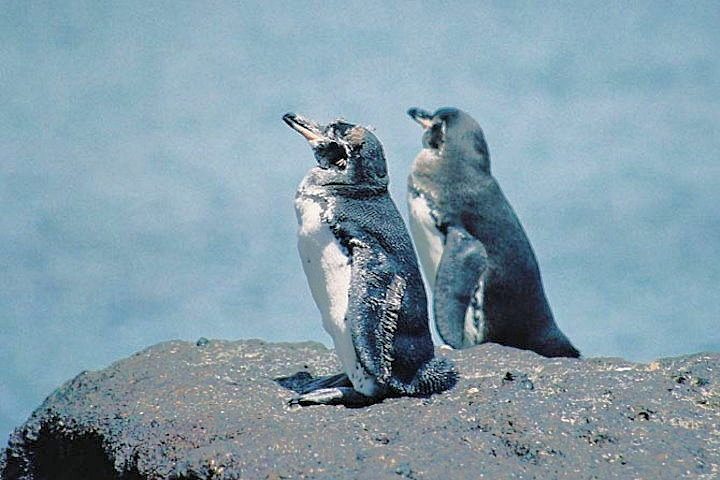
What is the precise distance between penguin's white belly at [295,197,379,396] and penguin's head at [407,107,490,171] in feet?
10.1

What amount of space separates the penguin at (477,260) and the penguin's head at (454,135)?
0.05 ft

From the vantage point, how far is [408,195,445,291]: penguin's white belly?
23.5ft

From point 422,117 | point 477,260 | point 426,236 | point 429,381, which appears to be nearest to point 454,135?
point 422,117

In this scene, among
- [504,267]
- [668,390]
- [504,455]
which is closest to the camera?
[504,455]

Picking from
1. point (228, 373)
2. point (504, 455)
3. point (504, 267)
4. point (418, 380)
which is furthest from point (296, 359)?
point (504, 267)

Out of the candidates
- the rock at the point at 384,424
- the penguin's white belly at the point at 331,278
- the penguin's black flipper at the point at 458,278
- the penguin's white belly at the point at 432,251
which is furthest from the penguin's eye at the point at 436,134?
the penguin's white belly at the point at 331,278

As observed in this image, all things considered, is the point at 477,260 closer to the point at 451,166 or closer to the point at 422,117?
the point at 451,166

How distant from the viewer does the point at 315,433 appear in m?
3.98

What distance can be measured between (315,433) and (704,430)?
153 centimetres

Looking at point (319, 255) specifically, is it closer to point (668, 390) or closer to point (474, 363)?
point (474, 363)

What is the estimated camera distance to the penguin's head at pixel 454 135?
7.30 metres

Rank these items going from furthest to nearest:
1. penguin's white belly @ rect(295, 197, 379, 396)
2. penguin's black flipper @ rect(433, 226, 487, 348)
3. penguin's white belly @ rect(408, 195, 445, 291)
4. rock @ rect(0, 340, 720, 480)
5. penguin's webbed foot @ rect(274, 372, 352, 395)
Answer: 1. penguin's white belly @ rect(408, 195, 445, 291)
2. penguin's black flipper @ rect(433, 226, 487, 348)
3. penguin's webbed foot @ rect(274, 372, 352, 395)
4. penguin's white belly @ rect(295, 197, 379, 396)
5. rock @ rect(0, 340, 720, 480)

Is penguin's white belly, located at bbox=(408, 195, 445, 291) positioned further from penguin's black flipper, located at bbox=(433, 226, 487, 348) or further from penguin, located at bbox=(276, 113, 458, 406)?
penguin, located at bbox=(276, 113, 458, 406)

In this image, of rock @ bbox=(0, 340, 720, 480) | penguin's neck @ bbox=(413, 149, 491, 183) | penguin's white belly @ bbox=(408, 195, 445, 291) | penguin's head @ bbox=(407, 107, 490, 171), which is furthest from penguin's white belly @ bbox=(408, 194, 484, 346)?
rock @ bbox=(0, 340, 720, 480)
